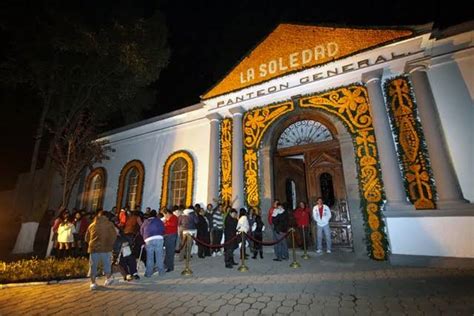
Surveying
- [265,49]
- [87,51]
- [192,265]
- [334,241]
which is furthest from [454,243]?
[87,51]

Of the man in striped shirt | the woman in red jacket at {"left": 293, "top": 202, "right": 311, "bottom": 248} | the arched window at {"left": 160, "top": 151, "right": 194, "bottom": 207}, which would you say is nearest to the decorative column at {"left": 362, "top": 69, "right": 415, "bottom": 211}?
the woman in red jacket at {"left": 293, "top": 202, "right": 311, "bottom": 248}

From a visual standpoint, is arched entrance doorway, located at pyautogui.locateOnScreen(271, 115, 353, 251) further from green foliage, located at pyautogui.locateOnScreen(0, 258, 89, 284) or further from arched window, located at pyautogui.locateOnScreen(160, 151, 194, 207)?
green foliage, located at pyautogui.locateOnScreen(0, 258, 89, 284)

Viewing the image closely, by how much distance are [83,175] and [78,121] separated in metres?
4.62

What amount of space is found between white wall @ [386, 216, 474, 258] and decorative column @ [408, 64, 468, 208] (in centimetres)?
48

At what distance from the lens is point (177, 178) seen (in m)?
12.1

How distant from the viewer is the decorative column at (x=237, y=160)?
374 inches

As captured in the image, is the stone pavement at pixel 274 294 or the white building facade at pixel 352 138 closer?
the stone pavement at pixel 274 294

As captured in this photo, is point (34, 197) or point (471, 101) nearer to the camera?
point (471, 101)

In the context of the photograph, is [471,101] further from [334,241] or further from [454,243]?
[334,241]

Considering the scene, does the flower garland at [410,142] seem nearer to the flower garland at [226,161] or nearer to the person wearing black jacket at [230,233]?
the person wearing black jacket at [230,233]

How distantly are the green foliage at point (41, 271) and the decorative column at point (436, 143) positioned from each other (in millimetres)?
9736

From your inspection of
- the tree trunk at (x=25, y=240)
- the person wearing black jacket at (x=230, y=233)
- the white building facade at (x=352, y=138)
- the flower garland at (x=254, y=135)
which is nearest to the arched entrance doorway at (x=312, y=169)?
the white building facade at (x=352, y=138)

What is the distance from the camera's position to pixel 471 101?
7.12m

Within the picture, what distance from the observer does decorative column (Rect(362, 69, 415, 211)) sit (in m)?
6.95
